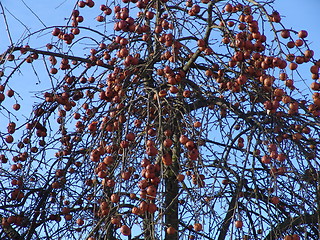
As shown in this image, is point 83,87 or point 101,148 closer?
point 101,148

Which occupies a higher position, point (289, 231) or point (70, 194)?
point (70, 194)

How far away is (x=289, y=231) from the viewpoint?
381 cm

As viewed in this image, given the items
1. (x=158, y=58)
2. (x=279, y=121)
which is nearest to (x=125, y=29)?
(x=158, y=58)

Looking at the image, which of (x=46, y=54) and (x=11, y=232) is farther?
(x=46, y=54)

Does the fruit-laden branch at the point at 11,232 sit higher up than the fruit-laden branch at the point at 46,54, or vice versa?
the fruit-laden branch at the point at 46,54

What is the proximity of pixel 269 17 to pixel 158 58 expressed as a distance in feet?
2.95

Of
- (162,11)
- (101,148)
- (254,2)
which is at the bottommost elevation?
→ (101,148)

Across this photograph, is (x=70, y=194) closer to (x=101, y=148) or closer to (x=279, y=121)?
(x=101, y=148)

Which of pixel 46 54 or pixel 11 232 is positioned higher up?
pixel 46 54

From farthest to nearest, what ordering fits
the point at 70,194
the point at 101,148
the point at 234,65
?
1. the point at 70,194
2. the point at 234,65
3. the point at 101,148

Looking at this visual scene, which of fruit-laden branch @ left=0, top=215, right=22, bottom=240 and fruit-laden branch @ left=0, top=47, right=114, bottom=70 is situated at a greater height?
fruit-laden branch @ left=0, top=47, right=114, bottom=70

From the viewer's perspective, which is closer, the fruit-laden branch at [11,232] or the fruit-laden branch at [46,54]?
the fruit-laden branch at [11,232]

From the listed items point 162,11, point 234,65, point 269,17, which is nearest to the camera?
point 269,17

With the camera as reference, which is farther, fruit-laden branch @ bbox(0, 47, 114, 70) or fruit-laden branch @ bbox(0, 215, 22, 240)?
fruit-laden branch @ bbox(0, 47, 114, 70)
